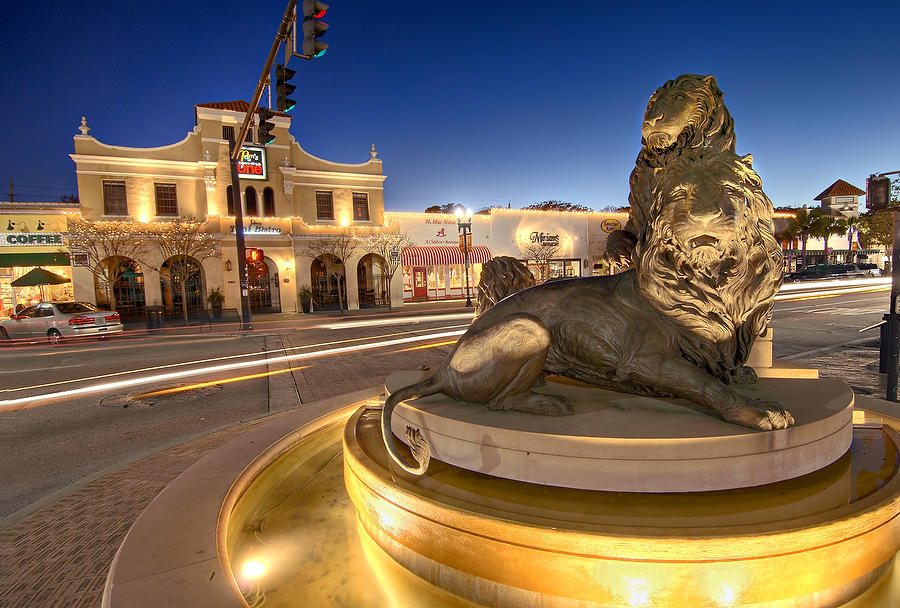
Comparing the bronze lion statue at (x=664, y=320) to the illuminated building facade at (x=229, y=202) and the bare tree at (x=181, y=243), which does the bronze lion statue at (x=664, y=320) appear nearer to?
the illuminated building facade at (x=229, y=202)

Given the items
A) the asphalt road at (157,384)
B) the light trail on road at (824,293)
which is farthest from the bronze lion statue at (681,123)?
the light trail on road at (824,293)

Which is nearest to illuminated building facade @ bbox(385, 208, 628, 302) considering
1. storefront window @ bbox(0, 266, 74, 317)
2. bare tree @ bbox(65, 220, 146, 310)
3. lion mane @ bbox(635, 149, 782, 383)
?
bare tree @ bbox(65, 220, 146, 310)

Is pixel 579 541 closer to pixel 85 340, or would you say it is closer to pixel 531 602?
pixel 531 602

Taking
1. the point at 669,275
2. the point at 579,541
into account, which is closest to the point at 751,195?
the point at 669,275

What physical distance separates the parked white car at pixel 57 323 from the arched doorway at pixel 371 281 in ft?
49.8

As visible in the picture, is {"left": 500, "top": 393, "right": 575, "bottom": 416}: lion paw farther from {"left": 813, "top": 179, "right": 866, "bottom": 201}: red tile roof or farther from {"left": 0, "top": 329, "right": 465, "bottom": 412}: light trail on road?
{"left": 813, "top": 179, "right": 866, "bottom": 201}: red tile roof

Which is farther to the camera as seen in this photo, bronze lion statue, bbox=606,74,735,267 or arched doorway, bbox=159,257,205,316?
arched doorway, bbox=159,257,205,316

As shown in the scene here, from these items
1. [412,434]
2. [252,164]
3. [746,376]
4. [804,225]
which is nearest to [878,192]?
[746,376]

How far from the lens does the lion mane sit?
79.9 inches

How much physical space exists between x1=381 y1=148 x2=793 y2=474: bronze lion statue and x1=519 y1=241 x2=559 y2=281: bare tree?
3084 centimetres

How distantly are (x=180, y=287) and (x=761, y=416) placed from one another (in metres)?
30.4

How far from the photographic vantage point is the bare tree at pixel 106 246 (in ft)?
74.8

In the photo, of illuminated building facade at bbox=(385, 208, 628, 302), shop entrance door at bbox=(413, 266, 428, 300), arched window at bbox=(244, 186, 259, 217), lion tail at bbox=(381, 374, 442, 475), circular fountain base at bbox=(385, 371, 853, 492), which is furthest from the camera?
shop entrance door at bbox=(413, 266, 428, 300)

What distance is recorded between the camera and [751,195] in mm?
2039
